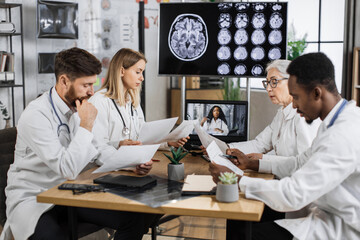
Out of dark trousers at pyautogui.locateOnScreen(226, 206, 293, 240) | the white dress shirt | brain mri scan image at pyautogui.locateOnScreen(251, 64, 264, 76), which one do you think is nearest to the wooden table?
dark trousers at pyautogui.locateOnScreen(226, 206, 293, 240)

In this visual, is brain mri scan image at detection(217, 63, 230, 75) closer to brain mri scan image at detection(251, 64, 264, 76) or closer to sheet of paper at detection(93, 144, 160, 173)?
brain mri scan image at detection(251, 64, 264, 76)

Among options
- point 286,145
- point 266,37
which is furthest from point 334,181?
point 266,37

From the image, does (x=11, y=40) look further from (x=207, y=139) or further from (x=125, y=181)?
(x=125, y=181)

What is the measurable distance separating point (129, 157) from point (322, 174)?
0.87m

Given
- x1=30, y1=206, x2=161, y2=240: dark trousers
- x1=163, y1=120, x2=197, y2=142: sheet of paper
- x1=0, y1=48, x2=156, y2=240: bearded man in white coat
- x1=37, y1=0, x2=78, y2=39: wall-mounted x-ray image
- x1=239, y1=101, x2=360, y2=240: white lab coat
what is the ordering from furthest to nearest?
x1=37, y1=0, x2=78, y2=39: wall-mounted x-ray image < x1=163, y1=120, x2=197, y2=142: sheet of paper < x1=30, y1=206, x2=161, y2=240: dark trousers < x1=0, y1=48, x2=156, y2=240: bearded man in white coat < x1=239, y1=101, x2=360, y2=240: white lab coat

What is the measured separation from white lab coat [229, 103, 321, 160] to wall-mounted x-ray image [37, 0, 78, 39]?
2.75 metres

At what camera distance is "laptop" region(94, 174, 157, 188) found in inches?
73.0

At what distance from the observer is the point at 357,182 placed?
1657 mm

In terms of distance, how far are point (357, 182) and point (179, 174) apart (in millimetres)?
798

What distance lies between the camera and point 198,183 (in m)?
1.95

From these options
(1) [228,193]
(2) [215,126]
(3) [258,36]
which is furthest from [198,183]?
(3) [258,36]

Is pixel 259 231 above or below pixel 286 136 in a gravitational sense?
below

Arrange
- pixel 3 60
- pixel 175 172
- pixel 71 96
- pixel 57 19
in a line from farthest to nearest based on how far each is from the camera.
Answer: pixel 57 19, pixel 3 60, pixel 71 96, pixel 175 172

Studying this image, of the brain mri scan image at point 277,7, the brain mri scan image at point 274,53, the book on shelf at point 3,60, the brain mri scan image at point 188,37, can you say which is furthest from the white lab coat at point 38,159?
the book on shelf at point 3,60
